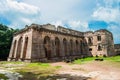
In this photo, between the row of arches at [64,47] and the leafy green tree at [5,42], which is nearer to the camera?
the row of arches at [64,47]

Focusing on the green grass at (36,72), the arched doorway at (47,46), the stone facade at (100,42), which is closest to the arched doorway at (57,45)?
the arched doorway at (47,46)

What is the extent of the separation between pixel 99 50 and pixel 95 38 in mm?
3990

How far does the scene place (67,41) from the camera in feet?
128

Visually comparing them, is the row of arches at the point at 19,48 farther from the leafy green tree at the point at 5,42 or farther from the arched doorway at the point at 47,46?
the leafy green tree at the point at 5,42

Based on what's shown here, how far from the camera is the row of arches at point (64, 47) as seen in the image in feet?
111

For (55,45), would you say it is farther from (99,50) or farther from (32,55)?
(99,50)

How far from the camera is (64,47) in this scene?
38.3 m

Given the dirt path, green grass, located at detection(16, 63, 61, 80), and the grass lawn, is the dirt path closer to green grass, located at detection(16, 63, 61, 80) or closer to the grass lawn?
green grass, located at detection(16, 63, 61, 80)

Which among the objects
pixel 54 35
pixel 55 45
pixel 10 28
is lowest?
pixel 55 45

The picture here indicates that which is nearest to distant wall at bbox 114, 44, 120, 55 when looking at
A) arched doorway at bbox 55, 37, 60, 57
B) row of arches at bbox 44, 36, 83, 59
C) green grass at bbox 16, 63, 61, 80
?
row of arches at bbox 44, 36, 83, 59

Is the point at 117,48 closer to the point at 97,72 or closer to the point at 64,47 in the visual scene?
the point at 64,47

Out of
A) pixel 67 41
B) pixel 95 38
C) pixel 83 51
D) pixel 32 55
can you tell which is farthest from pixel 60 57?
pixel 95 38

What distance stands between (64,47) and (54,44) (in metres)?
4.77

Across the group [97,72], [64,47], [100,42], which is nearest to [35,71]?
[97,72]
